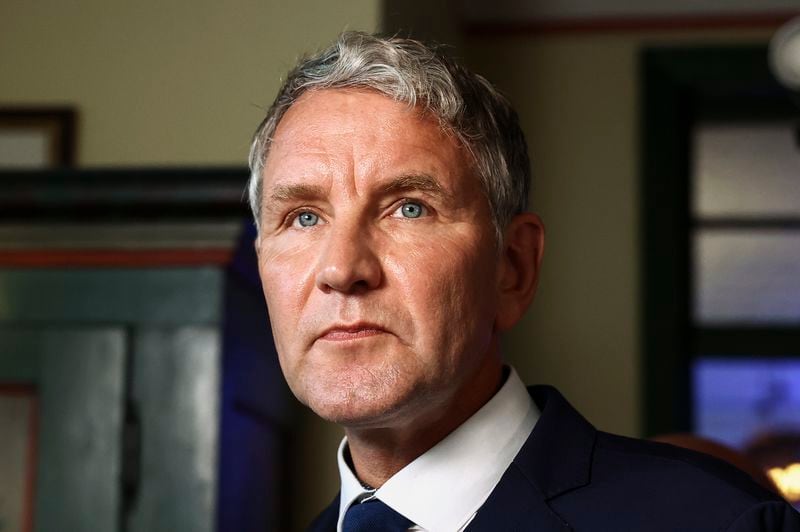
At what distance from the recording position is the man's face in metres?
1.39

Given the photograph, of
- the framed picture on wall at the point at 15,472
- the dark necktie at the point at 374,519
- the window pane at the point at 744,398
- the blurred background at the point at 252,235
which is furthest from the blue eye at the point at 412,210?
the window pane at the point at 744,398

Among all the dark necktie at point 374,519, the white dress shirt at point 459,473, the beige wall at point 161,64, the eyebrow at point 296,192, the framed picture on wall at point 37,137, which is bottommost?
the dark necktie at point 374,519

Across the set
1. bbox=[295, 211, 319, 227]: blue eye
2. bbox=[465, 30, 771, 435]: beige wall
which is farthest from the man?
bbox=[465, 30, 771, 435]: beige wall

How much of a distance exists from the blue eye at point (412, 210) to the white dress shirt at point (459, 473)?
263 mm

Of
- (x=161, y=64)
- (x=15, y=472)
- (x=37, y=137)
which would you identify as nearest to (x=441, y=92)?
(x=15, y=472)

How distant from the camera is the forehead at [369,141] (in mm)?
1458

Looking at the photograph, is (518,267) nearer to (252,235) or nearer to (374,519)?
(374,519)

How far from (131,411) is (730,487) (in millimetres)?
1394

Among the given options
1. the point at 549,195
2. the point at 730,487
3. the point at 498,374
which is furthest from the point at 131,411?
the point at 549,195

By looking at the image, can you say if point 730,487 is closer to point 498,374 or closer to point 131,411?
point 498,374

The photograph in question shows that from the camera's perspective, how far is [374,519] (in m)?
1.47

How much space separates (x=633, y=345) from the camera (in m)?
4.32

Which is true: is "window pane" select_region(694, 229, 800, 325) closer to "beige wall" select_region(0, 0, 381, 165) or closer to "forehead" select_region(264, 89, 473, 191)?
"beige wall" select_region(0, 0, 381, 165)

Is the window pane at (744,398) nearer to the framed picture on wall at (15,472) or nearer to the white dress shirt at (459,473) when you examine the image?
the framed picture on wall at (15,472)
